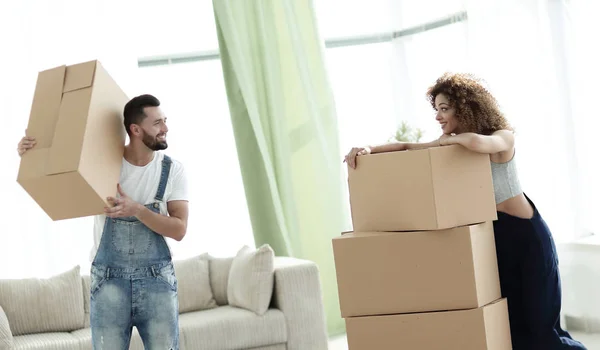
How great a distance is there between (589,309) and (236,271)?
6.18 ft

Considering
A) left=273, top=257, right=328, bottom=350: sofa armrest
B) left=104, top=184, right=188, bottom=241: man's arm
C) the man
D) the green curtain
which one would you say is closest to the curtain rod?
the green curtain

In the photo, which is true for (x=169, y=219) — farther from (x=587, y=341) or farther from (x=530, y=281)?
(x=587, y=341)

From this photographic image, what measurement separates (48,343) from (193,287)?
0.89 m

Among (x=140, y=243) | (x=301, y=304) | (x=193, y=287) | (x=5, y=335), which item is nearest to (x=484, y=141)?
(x=140, y=243)

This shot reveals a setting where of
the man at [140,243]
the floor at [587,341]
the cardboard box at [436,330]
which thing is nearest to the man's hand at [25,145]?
the man at [140,243]

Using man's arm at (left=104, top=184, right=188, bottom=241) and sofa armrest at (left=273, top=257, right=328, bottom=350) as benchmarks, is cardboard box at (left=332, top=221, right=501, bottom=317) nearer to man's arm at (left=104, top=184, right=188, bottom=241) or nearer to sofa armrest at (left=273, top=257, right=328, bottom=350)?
man's arm at (left=104, top=184, right=188, bottom=241)

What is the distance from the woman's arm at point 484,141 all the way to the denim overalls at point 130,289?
101cm

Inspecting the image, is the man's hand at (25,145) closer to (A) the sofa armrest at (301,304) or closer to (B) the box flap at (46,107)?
(B) the box flap at (46,107)

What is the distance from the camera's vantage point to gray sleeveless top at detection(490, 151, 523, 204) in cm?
298

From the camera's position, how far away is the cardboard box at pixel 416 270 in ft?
9.09

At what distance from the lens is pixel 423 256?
281 centimetres

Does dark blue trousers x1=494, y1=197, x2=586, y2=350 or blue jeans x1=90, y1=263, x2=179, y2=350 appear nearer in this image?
blue jeans x1=90, y1=263, x2=179, y2=350

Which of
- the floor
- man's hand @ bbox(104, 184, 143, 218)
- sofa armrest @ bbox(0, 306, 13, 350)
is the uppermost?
man's hand @ bbox(104, 184, 143, 218)

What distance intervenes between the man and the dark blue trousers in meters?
1.15
